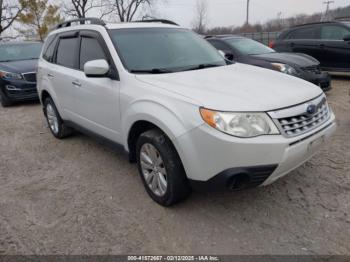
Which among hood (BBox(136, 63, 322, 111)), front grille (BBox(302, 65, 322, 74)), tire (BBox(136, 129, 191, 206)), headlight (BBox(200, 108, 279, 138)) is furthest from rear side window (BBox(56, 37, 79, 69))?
front grille (BBox(302, 65, 322, 74))

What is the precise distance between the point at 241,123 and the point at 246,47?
5.31 m

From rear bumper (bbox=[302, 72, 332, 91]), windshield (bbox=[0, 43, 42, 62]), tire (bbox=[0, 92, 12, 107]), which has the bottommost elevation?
tire (bbox=[0, 92, 12, 107])

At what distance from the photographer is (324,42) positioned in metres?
8.06

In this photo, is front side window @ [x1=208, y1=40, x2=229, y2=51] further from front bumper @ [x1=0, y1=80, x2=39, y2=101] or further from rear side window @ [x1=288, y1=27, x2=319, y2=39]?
front bumper @ [x1=0, y1=80, x2=39, y2=101]

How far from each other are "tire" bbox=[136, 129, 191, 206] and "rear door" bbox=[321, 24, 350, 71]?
6886 millimetres

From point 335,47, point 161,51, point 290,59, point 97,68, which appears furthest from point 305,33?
point 97,68

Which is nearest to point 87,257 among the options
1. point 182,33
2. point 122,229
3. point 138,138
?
point 122,229

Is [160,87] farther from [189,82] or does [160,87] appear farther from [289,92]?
[289,92]

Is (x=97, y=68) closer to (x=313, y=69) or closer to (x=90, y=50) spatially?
(x=90, y=50)

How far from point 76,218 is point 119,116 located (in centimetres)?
109

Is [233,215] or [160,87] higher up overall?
[160,87]

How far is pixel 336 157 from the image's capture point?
374 centimetres

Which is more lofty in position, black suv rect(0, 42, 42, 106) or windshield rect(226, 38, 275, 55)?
windshield rect(226, 38, 275, 55)

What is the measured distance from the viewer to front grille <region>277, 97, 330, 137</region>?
92.5 inches
